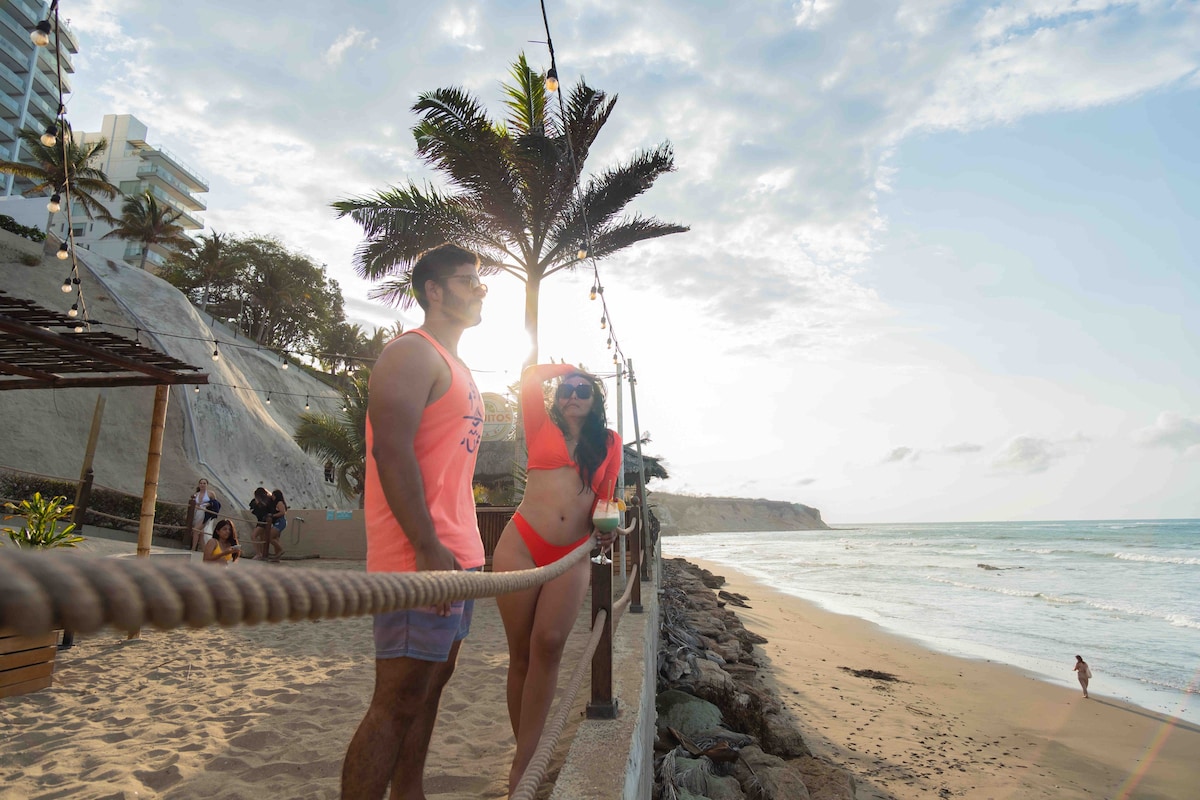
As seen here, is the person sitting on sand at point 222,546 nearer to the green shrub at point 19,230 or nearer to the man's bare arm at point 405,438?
the man's bare arm at point 405,438

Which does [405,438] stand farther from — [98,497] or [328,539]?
[98,497]

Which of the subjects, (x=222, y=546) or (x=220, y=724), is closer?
(x=220, y=724)

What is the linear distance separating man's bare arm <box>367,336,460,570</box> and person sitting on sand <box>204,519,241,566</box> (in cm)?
669

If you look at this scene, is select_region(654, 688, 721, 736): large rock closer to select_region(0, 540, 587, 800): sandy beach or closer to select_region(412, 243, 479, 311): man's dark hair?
select_region(0, 540, 587, 800): sandy beach

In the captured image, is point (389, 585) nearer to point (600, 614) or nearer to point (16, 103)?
point (600, 614)

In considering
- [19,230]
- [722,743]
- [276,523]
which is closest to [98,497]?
[276,523]

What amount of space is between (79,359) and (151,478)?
1.36 metres

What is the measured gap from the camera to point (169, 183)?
190ft

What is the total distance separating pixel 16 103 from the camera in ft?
158

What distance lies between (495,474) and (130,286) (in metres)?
20.2

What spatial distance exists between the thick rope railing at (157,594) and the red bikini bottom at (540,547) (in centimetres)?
180

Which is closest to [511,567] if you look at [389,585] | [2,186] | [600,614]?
[600,614]

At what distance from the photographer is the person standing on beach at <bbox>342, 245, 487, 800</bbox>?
5.89ft

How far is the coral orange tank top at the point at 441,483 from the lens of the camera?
1.91m
